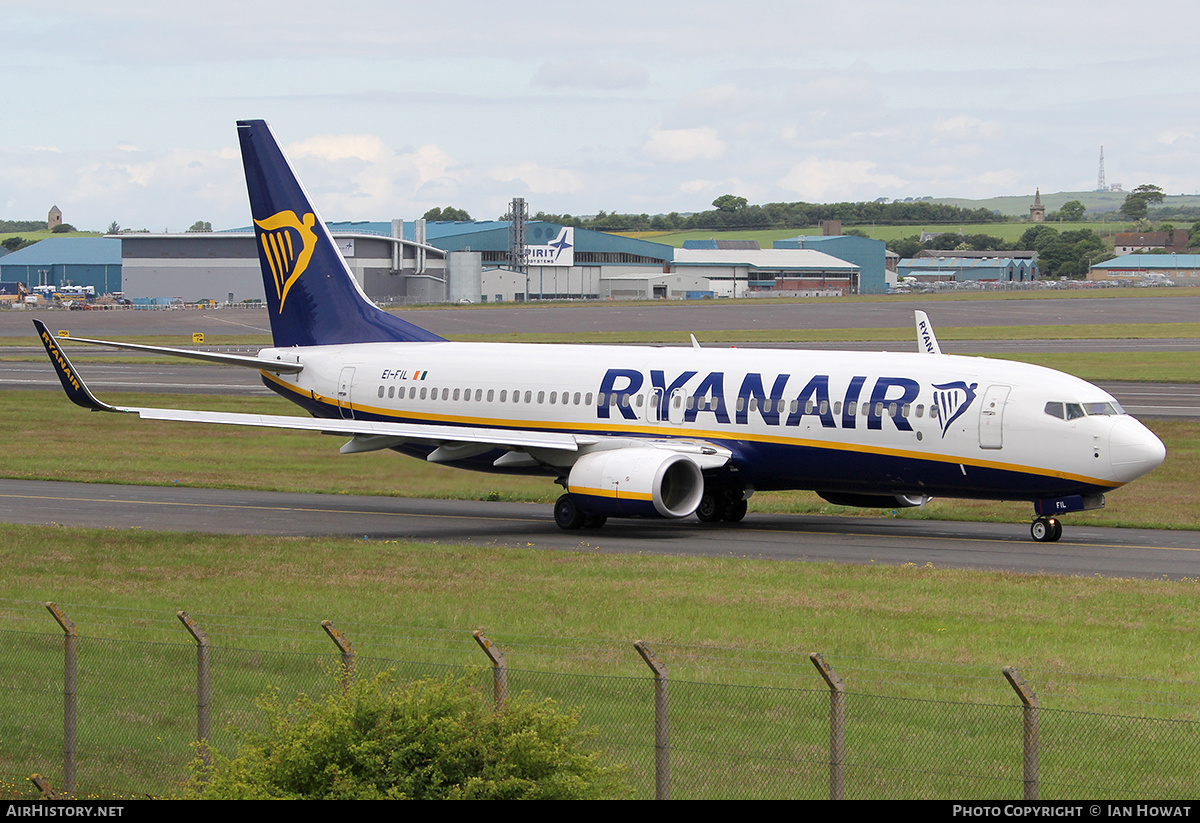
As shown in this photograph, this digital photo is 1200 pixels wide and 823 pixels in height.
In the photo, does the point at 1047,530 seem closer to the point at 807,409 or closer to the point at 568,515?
the point at 807,409

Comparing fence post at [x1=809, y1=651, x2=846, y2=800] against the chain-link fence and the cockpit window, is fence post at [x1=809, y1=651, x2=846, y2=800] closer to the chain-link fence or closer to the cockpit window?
the chain-link fence

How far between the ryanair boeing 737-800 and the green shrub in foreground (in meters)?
21.9

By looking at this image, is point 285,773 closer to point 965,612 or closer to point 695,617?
point 695,617

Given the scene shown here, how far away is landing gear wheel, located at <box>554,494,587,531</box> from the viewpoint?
34.6 meters

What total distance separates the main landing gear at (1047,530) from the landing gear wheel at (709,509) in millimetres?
7897

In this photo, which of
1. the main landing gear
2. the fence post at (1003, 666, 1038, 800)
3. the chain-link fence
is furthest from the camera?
the main landing gear

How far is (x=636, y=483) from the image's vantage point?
32.7 meters

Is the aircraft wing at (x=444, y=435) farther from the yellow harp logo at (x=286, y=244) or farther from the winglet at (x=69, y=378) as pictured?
the yellow harp logo at (x=286, y=244)

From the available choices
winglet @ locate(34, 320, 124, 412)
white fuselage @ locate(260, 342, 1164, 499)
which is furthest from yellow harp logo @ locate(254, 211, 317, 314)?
winglet @ locate(34, 320, 124, 412)

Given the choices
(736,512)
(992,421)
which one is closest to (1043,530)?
(992,421)

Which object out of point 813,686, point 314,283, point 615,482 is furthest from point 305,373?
point 813,686

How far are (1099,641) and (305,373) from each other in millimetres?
26972

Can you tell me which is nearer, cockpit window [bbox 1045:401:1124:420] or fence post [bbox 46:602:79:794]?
fence post [bbox 46:602:79:794]

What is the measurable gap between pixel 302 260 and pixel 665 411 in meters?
13.1
